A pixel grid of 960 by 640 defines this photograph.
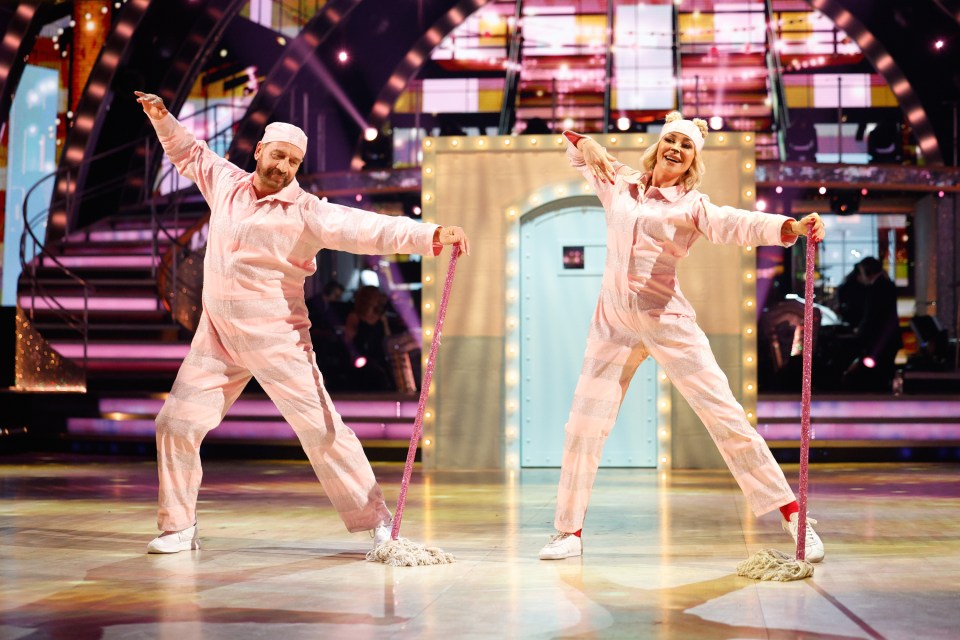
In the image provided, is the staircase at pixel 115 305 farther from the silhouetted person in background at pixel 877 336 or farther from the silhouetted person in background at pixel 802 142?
A: the silhouetted person in background at pixel 802 142

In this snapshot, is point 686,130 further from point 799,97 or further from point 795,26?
point 795,26

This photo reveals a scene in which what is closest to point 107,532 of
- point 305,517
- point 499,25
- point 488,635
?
point 305,517

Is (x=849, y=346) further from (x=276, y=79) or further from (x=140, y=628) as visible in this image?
(x=140, y=628)

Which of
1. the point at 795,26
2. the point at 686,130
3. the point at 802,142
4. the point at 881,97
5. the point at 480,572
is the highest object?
the point at 795,26

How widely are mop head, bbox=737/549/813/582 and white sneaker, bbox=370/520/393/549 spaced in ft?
4.37

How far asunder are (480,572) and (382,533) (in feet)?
2.05

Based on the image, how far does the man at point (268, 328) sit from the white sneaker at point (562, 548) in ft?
2.09

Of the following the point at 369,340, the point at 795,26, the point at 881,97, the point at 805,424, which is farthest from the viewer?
the point at 795,26

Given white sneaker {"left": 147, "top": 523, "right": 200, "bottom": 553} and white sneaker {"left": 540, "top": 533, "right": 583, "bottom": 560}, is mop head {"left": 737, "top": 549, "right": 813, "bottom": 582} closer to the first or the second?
white sneaker {"left": 540, "top": 533, "right": 583, "bottom": 560}

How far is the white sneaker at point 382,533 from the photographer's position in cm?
455

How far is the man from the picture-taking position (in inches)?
177

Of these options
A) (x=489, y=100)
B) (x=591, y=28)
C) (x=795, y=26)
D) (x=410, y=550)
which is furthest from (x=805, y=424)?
(x=795, y=26)

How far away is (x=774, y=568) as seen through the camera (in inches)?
157

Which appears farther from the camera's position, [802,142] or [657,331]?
[802,142]
